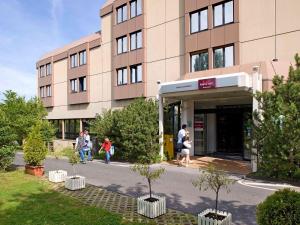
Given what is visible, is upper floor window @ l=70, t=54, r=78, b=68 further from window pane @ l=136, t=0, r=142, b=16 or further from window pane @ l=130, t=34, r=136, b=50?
window pane @ l=136, t=0, r=142, b=16

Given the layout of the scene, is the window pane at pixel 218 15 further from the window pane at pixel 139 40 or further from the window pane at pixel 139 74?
the window pane at pixel 139 74

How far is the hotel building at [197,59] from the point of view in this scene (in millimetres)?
16578

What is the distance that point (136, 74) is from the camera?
26.8 metres

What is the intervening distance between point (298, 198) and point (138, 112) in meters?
13.7

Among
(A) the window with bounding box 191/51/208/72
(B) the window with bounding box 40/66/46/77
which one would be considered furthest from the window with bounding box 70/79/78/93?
(A) the window with bounding box 191/51/208/72

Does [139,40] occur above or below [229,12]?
below

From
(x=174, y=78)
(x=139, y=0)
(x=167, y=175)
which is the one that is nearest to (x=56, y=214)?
(x=167, y=175)

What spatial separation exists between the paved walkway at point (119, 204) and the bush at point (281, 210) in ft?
8.02

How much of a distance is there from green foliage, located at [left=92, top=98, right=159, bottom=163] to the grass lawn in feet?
22.9

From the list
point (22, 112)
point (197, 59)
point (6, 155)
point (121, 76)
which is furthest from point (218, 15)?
point (22, 112)

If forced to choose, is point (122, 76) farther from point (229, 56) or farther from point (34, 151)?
point (34, 151)

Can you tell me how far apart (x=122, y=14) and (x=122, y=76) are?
5.42 m

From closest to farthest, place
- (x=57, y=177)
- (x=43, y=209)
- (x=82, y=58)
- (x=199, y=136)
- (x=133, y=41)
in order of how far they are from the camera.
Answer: (x=43, y=209) < (x=57, y=177) < (x=199, y=136) < (x=133, y=41) < (x=82, y=58)

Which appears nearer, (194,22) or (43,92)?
(194,22)
